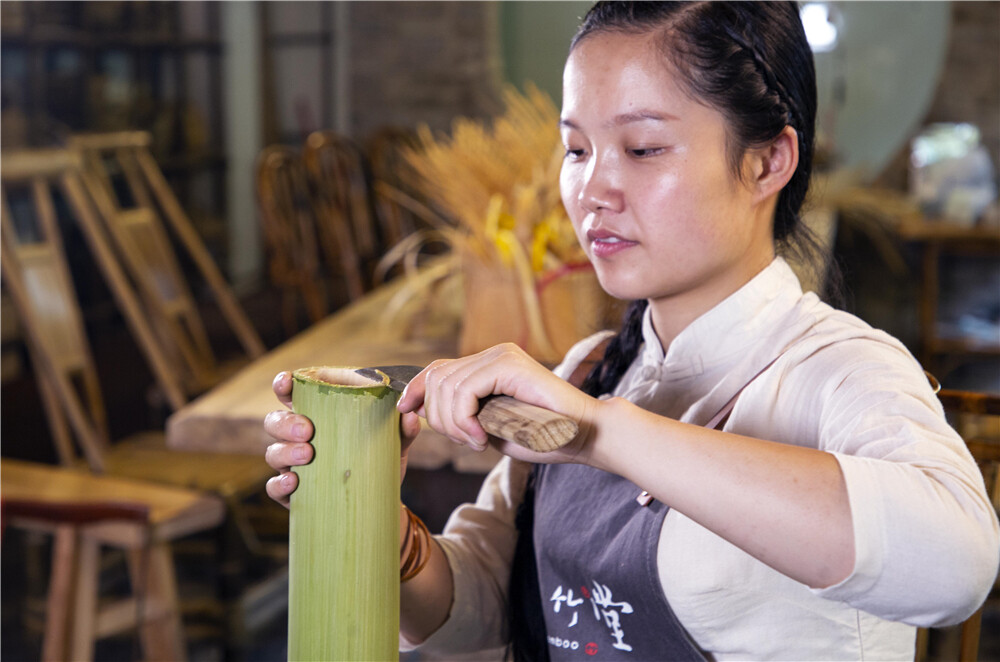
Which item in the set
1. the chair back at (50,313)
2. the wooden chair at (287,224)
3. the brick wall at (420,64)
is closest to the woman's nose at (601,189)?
the chair back at (50,313)

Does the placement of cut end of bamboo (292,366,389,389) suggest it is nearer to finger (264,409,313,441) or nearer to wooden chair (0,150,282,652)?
finger (264,409,313,441)

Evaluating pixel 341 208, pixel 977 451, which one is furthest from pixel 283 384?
pixel 341 208

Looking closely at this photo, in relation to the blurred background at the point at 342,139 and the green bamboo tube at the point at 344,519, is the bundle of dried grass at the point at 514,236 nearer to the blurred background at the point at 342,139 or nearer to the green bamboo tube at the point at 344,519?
the green bamboo tube at the point at 344,519

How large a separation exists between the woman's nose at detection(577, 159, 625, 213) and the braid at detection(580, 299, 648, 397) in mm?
236

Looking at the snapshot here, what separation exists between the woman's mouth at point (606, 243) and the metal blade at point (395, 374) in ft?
0.73

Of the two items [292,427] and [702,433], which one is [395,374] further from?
[702,433]

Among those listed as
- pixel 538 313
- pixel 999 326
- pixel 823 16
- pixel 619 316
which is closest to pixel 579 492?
pixel 619 316

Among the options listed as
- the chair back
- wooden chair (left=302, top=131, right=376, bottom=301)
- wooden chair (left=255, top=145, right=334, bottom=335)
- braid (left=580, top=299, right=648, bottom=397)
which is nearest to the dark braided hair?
braid (left=580, top=299, right=648, bottom=397)

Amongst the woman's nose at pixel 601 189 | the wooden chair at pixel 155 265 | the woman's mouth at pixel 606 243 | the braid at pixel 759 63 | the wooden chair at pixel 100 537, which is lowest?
the wooden chair at pixel 100 537

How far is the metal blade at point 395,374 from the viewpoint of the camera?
2.54ft

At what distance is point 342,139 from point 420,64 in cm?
202

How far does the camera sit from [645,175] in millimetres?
877

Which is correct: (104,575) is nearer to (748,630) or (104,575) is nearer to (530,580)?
(530,580)

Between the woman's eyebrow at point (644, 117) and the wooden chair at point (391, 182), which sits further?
the wooden chair at point (391, 182)
